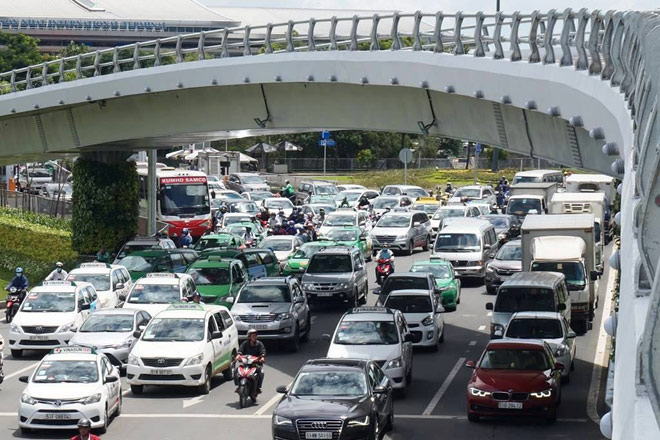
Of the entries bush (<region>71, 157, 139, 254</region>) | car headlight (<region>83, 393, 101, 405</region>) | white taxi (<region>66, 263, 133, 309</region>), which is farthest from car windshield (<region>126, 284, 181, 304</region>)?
bush (<region>71, 157, 139, 254</region>)

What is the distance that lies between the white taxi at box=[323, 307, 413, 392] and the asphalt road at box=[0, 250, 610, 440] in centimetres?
60

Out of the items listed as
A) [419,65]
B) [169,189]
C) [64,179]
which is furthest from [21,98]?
[64,179]

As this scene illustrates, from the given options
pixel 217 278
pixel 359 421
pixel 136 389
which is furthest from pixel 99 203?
pixel 359 421

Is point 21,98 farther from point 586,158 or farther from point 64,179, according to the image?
point 64,179

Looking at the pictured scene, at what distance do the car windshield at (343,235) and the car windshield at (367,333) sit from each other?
22.2 m

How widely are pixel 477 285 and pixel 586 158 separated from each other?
65.0 feet

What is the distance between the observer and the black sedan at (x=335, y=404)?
60.6ft

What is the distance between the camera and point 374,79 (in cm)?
3142

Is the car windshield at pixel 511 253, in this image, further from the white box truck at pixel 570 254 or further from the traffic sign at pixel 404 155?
the traffic sign at pixel 404 155

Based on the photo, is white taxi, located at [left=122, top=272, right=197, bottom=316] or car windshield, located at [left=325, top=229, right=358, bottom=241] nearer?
white taxi, located at [left=122, top=272, right=197, bottom=316]

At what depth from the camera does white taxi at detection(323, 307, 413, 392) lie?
23.7 m

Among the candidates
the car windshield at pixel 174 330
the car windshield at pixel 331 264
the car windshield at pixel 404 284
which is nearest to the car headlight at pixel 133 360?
the car windshield at pixel 174 330

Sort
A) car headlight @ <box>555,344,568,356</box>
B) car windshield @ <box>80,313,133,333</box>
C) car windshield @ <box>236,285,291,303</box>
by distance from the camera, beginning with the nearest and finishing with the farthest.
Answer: car headlight @ <box>555,344,568,356</box> < car windshield @ <box>80,313,133,333</box> < car windshield @ <box>236,285,291,303</box>

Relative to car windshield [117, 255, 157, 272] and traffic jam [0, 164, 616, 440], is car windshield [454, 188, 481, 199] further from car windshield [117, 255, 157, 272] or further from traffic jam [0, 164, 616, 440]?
car windshield [117, 255, 157, 272]
